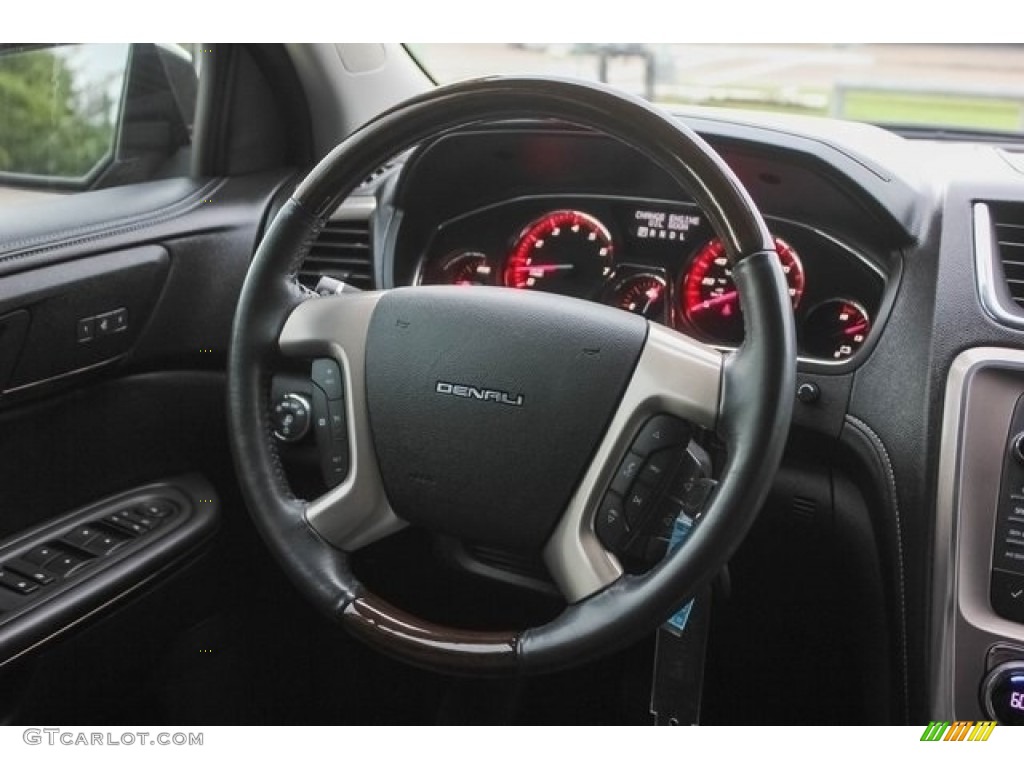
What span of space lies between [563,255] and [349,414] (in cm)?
61

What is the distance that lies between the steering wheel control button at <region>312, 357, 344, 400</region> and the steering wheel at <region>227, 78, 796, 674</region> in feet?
0.08

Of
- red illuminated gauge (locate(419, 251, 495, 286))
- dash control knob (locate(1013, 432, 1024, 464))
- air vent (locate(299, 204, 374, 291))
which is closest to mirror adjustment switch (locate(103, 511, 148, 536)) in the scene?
air vent (locate(299, 204, 374, 291))

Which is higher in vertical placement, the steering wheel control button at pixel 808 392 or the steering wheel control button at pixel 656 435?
the steering wheel control button at pixel 656 435

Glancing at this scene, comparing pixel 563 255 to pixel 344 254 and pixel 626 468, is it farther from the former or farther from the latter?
pixel 626 468

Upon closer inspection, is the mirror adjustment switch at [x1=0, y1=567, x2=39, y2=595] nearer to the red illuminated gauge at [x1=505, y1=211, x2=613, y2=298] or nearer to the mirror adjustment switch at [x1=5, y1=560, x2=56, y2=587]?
the mirror adjustment switch at [x1=5, y1=560, x2=56, y2=587]

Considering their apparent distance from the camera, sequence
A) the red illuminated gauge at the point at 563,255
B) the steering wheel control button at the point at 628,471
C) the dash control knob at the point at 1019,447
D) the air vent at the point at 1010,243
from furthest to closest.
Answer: the red illuminated gauge at the point at 563,255 → the air vent at the point at 1010,243 → the dash control knob at the point at 1019,447 → the steering wheel control button at the point at 628,471

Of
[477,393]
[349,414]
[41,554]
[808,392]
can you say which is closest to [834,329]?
[808,392]

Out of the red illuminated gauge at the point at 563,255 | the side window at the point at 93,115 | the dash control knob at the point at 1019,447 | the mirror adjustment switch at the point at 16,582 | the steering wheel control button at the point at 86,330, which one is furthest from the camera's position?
the side window at the point at 93,115

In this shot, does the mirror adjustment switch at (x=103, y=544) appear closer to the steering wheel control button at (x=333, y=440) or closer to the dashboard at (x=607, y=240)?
the steering wheel control button at (x=333, y=440)

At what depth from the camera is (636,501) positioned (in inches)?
46.6

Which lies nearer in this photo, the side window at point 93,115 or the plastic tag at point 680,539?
the plastic tag at point 680,539

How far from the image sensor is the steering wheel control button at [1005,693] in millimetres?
1319

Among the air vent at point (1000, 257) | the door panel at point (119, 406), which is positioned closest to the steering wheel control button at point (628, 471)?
the air vent at point (1000, 257)
